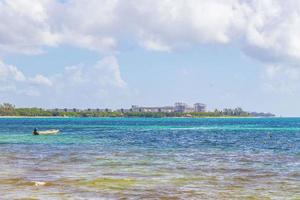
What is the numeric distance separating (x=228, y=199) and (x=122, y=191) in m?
4.96

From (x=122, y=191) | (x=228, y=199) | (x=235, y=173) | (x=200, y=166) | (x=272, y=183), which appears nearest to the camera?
(x=228, y=199)

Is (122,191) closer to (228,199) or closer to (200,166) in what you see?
(228,199)

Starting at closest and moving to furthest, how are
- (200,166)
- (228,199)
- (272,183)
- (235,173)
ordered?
(228,199), (272,183), (235,173), (200,166)

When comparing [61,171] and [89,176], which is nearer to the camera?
[89,176]

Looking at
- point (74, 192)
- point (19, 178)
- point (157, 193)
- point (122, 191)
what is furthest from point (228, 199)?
point (19, 178)

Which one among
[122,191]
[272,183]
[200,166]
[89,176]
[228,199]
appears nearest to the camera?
[228,199]

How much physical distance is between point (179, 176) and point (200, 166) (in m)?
6.23

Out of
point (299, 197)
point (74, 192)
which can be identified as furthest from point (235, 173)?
point (74, 192)

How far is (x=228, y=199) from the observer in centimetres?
2255

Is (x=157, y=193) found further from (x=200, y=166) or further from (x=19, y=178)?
(x=200, y=166)

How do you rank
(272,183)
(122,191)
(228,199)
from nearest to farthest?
1. (228,199)
2. (122,191)
3. (272,183)

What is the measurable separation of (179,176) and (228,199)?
305 inches

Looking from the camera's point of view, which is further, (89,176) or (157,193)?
(89,176)

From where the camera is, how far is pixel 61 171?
32.2 metres
